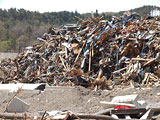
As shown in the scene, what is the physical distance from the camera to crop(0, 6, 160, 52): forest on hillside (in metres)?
56.1

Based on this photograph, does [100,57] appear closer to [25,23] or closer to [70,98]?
[70,98]

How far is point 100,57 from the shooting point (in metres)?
11.9

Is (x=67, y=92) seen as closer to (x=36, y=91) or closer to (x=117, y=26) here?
(x=36, y=91)

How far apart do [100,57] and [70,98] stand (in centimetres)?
406

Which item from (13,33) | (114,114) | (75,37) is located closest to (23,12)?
(13,33)

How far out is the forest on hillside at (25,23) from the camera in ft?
184

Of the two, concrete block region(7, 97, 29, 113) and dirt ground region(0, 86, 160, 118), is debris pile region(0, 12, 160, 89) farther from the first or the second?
concrete block region(7, 97, 29, 113)

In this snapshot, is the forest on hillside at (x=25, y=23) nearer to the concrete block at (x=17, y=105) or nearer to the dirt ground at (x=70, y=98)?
the dirt ground at (x=70, y=98)

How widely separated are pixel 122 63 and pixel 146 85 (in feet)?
6.37

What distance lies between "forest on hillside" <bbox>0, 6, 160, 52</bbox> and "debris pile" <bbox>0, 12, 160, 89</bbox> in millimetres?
37871

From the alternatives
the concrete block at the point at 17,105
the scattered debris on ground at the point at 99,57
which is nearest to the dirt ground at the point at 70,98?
the concrete block at the point at 17,105

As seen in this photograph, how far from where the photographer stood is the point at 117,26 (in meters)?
12.9

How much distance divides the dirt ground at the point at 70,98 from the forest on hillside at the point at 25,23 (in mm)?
42705

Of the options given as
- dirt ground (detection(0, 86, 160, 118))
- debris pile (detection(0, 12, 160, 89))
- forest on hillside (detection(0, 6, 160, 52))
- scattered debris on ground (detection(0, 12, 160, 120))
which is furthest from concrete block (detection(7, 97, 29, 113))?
forest on hillside (detection(0, 6, 160, 52))
